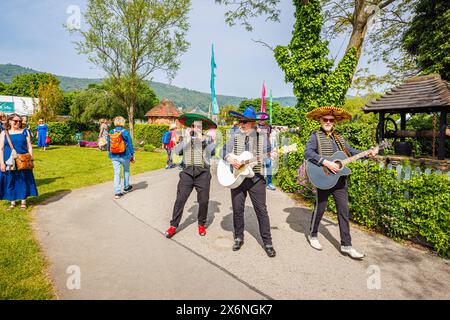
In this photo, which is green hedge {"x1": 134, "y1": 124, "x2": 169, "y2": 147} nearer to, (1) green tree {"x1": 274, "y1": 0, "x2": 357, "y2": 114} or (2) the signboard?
(2) the signboard

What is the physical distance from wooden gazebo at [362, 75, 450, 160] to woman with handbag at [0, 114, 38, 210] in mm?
10179

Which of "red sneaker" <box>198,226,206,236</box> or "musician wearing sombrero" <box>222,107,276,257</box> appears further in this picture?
"red sneaker" <box>198,226,206,236</box>

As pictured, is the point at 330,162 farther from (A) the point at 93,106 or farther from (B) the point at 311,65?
(A) the point at 93,106

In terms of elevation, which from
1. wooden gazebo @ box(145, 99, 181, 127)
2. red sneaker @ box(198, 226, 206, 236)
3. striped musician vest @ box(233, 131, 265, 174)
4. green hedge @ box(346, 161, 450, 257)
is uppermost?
wooden gazebo @ box(145, 99, 181, 127)

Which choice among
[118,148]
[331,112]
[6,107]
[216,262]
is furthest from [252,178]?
[6,107]

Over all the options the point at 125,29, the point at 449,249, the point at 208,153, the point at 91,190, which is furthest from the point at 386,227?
the point at 125,29

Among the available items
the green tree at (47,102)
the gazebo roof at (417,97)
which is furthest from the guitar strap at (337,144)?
the green tree at (47,102)

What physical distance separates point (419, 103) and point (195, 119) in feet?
24.5

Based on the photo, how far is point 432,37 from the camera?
467 inches

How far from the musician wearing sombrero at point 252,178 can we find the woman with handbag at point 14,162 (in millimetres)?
4651

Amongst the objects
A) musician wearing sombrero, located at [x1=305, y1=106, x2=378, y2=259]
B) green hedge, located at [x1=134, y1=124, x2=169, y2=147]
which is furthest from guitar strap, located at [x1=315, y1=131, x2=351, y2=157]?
green hedge, located at [x1=134, y1=124, x2=169, y2=147]

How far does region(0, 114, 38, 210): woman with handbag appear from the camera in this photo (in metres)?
5.48

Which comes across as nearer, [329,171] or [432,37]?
[329,171]

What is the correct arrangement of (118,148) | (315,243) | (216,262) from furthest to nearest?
1. (118,148)
2. (315,243)
3. (216,262)
